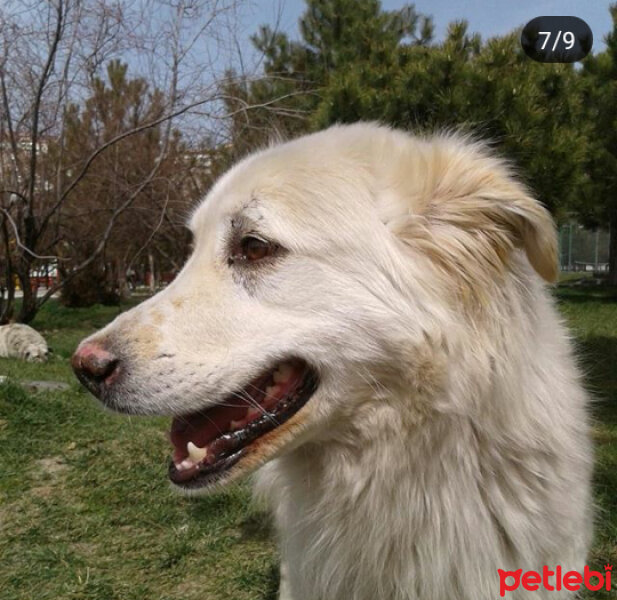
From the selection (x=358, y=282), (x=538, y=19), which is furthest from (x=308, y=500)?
(x=538, y=19)

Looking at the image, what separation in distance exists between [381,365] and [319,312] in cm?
20

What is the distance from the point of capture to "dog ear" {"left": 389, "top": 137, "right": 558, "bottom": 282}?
152 centimetres

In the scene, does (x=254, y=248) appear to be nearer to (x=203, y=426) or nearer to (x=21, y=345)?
(x=203, y=426)

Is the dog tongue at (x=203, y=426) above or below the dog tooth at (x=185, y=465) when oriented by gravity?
above

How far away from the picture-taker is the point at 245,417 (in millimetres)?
1601

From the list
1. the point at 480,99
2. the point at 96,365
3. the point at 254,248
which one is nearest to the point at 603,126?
the point at 480,99

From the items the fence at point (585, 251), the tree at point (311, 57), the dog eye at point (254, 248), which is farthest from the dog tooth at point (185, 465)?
the fence at point (585, 251)

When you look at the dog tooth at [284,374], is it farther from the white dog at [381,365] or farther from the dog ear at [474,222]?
the dog ear at [474,222]

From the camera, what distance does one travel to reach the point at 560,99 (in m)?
6.40

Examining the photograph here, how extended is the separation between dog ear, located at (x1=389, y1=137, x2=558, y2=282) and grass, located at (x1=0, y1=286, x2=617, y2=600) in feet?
5.23

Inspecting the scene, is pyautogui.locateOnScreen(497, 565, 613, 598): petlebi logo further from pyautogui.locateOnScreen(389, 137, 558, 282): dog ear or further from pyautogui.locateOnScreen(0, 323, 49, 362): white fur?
pyautogui.locateOnScreen(0, 323, 49, 362): white fur

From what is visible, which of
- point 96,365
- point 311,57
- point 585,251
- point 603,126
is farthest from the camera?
point 585,251

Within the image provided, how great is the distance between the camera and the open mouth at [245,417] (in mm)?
1562

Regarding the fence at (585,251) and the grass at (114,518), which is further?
the fence at (585,251)
